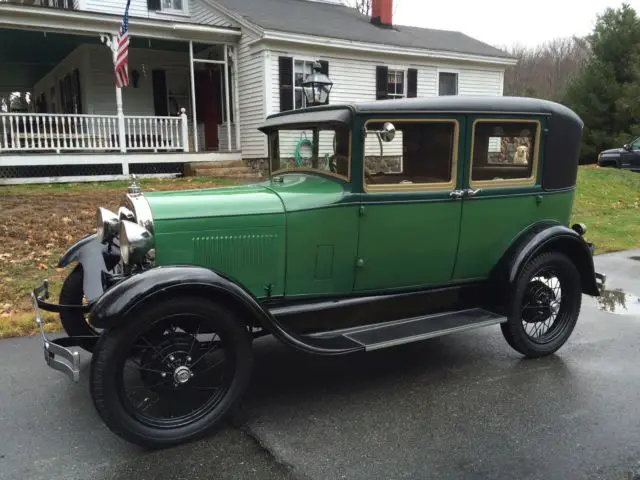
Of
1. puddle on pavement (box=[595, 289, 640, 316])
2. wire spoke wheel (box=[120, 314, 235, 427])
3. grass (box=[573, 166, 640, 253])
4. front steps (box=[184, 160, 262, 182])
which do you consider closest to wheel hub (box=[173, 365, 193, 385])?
wire spoke wheel (box=[120, 314, 235, 427])

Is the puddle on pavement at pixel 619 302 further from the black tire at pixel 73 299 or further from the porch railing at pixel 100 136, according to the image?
the porch railing at pixel 100 136

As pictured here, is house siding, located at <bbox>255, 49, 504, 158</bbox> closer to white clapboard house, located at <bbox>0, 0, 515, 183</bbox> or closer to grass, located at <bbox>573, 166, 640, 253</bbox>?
white clapboard house, located at <bbox>0, 0, 515, 183</bbox>

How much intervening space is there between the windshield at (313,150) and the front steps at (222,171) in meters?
9.93

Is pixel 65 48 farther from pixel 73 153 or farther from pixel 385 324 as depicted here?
pixel 385 324

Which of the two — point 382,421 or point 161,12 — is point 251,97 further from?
point 382,421

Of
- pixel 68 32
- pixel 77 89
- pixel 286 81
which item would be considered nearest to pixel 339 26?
pixel 286 81

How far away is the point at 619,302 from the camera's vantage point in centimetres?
578

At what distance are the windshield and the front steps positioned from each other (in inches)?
391

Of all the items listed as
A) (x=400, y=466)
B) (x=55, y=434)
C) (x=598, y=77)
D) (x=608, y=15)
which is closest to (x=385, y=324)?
(x=400, y=466)

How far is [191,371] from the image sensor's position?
3047 mm

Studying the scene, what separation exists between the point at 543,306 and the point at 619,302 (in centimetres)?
207

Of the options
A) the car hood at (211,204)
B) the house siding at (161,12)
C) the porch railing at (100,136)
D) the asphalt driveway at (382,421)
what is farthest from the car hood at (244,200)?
the house siding at (161,12)

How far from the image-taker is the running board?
346cm

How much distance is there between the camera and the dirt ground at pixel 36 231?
209 inches
